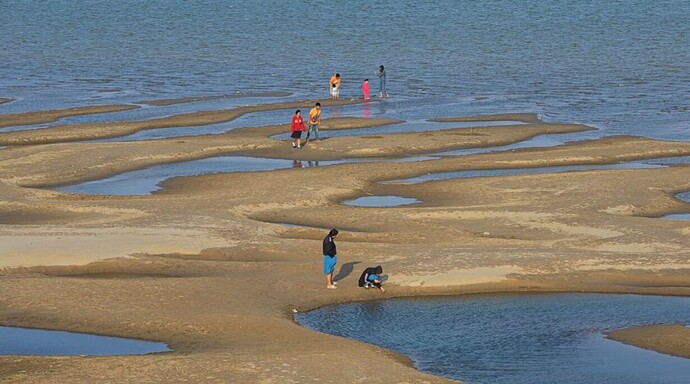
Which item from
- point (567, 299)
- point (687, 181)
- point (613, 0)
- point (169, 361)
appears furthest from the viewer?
point (613, 0)

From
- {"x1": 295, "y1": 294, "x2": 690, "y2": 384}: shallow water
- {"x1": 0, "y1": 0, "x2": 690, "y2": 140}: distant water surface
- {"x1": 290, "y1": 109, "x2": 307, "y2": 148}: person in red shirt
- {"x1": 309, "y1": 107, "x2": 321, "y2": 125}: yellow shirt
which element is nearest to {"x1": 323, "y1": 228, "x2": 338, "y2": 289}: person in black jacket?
{"x1": 295, "y1": 294, "x2": 690, "y2": 384}: shallow water

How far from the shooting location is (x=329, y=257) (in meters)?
29.6

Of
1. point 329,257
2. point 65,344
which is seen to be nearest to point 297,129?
point 329,257

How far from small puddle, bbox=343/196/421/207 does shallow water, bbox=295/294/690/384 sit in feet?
35.9

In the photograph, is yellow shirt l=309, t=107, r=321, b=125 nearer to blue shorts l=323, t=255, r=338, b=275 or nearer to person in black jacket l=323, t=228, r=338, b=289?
person in black jacket l=323, t=228, r=338, b=289

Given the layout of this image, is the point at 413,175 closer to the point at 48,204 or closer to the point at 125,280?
the point at 48,204

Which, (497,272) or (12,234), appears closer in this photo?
(497,272)

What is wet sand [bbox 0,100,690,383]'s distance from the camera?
2502 centimetres

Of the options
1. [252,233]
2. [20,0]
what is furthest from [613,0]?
[252,233]

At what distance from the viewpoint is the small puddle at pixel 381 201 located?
4091 cm

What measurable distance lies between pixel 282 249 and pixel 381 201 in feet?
27.7

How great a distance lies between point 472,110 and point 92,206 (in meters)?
30.1

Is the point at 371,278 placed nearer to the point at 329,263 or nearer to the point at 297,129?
the point at 329,263

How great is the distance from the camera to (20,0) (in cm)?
19075
